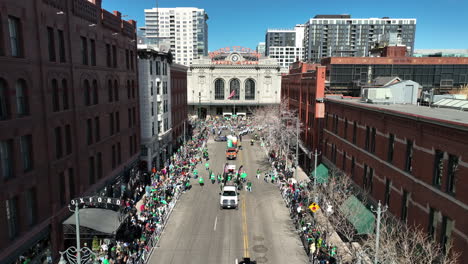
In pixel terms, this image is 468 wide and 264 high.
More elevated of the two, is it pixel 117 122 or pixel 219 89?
pixel 219 89

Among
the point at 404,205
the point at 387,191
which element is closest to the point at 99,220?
the point at 404,205

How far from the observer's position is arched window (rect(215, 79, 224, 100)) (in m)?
112

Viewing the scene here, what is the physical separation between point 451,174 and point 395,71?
48.1 m

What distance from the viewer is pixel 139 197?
118ft

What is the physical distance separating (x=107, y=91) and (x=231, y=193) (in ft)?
51.2

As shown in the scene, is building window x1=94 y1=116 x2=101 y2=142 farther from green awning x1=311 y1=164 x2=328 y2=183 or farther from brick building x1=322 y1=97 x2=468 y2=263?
brick building x1=322 y1=97 x2=468 y2=263

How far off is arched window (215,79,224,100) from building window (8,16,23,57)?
312 feet

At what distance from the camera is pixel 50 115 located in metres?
19.9

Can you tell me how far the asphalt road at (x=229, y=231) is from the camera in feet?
77.9

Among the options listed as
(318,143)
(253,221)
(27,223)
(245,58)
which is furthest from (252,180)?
(245,58)

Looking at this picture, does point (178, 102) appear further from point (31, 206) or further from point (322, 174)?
point (31, 206)

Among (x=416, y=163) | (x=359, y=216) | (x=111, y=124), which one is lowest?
(x=359, y=216)

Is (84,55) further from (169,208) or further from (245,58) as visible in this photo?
(245,58)

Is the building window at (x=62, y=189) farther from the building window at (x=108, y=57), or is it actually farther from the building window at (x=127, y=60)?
the building window at (x=127, y=60)
